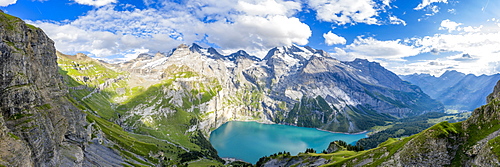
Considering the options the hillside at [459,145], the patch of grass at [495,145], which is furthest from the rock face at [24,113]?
the patch of grass at [495,145]

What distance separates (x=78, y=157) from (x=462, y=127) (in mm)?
96042

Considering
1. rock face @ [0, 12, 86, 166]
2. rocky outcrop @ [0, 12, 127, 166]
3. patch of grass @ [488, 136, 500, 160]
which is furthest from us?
rocky outcrop @ [0, 12, 127, 166]

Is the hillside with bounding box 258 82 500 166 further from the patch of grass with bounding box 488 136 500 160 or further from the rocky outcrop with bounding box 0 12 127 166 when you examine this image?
the rocky outcrop with bounding box 0 12 127 166

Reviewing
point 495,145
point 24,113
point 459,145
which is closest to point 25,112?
point 24,113

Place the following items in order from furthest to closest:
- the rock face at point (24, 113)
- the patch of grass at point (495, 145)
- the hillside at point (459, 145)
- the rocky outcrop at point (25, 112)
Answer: the rocky outcrop at point (25, 112), the rock face at point (24, 113), the hillside at point (459, 145), the patch of grass at point (495, 145)

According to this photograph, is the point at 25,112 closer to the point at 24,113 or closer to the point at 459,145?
the point at 24,113

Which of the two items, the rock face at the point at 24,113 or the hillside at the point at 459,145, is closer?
the hillside at the point at 459,145

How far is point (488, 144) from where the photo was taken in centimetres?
3541

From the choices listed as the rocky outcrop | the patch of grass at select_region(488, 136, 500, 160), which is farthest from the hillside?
the rocky outcrop

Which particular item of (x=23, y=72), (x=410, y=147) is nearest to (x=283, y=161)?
(x=410, y=147)

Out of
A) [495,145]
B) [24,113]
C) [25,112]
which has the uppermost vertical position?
[25,112]

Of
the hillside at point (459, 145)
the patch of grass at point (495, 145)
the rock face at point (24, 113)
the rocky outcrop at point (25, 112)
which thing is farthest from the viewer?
the rocky outcrop at point (25, 112)

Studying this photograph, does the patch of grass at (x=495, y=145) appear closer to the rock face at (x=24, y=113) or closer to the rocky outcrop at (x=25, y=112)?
the rocky outcrop at (x=25, y=112)

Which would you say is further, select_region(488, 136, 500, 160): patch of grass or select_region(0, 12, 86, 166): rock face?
select_region(0, 12, 86, 166): rock face
